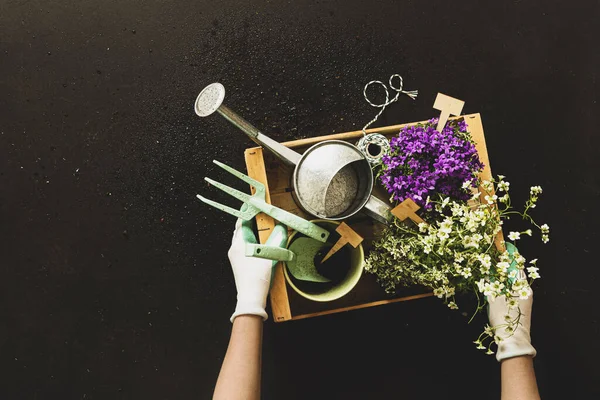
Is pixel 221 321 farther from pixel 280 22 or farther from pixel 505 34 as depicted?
pixel 505 34

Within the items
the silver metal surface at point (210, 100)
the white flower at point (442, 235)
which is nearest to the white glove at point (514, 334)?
the white flower at point (442, 235)

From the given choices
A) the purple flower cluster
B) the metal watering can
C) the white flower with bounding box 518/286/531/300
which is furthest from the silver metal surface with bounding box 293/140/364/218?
the white flower with bounding box 518/286/531/300

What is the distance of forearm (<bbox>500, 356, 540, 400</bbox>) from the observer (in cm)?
123

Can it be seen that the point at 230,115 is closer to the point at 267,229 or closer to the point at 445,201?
the point at 267,229

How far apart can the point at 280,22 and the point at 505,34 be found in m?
0.82

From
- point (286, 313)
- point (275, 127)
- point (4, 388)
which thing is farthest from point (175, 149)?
point (4, 388)

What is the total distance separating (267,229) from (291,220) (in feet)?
0.30

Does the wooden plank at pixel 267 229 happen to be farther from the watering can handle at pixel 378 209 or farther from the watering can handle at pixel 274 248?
the watering can handle at pixel 378 209

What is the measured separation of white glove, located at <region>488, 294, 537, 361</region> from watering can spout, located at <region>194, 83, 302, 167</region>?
0.65 metres

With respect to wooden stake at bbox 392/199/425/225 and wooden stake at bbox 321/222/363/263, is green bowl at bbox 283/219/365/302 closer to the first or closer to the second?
wooden stake at bbox 321/222/363/263

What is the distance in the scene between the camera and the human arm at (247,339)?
1228 mm

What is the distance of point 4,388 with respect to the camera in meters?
1.68

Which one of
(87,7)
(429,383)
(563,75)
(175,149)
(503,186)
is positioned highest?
(87,7)

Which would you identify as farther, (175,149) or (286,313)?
(175,149)
